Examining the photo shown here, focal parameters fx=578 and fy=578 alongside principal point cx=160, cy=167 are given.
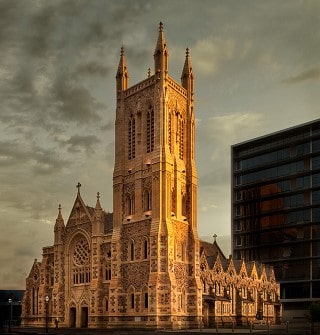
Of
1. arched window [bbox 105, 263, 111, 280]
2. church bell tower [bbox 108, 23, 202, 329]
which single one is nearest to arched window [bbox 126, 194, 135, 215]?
church bell tower [bbox 108, 23, 202, 329]

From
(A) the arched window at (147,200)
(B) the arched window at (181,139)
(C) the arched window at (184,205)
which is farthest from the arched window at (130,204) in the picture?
(B) the arched window at (181,139)

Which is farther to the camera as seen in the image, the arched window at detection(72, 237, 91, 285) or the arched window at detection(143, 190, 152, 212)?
the arched window at detection(72, 237, 91, 285)

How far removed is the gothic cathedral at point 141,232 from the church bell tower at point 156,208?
131 millimetres

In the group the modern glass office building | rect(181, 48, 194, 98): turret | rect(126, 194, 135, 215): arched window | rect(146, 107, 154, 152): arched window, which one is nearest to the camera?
rect(146, 107, 154, 152): arched window

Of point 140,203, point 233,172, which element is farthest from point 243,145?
point 140,203

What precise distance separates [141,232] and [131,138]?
14.3 meters

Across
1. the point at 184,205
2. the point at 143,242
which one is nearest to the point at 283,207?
the point at 184,205

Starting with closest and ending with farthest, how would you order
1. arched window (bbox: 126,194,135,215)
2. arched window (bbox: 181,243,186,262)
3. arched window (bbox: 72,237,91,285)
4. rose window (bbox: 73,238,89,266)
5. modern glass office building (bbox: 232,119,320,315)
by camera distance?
arched window (bbox: 181,243,186,262), arched window (bbox: 126,194,135,215), arched window (bbox: 72,237,91,285), rose window (bbox: 73,238,89,266), modern glass office building (bbox: 232,119,320,315)

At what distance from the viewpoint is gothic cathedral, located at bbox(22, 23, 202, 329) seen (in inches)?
2904

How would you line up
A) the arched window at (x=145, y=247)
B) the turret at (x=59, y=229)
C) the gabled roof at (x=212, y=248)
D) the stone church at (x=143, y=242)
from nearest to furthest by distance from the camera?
the stone church at (x=143, y=242) → the arched window at (x=145, y=247) → the turret at (x=59, y=229) → the gabled roof at (x=212, y=248)

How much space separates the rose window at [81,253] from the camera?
84.4 meters

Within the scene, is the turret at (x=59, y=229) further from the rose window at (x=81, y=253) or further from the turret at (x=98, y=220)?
the turret at (x=98, y=220)

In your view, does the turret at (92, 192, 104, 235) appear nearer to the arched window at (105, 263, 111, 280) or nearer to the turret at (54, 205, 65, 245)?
the arched window at (105, 263, 111, 280)

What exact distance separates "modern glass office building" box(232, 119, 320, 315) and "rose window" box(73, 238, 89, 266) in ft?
195
